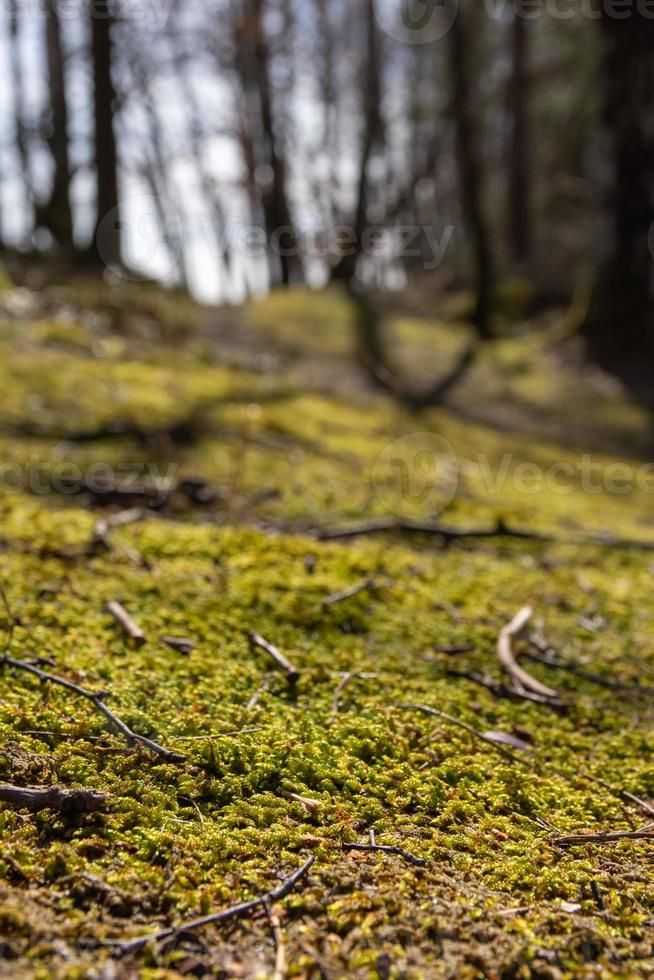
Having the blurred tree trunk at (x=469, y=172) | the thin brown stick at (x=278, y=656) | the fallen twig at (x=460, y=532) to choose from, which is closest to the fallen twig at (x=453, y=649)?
the thin brown stick at (x=278, y=656)

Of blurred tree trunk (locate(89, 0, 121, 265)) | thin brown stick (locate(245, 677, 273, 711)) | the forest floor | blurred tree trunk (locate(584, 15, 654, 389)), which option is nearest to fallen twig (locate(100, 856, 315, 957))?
the forest floor

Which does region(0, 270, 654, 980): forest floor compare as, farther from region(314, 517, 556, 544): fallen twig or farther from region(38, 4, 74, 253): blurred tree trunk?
region(38, 4, 74, 253): blurred tree trunk

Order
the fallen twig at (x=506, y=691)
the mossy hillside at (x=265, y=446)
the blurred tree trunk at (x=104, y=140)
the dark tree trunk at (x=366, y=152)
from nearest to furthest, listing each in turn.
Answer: the fallen twig at (x=506, y=691) < the mossy hillside at (x=265, y=446) < the blurred tree trunk at (x=104, y=140) < the dark tree trunk at (x=366, y=152)

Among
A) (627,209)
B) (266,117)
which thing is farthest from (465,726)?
(266,117)

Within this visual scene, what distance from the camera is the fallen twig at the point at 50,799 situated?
1.36 m

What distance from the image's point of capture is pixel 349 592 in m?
2.49

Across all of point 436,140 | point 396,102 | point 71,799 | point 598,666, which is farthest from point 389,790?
point 396,102

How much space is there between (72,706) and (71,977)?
2.27 feet

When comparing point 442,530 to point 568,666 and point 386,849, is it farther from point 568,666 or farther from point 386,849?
point 386,849

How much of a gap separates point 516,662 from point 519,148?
1834cm

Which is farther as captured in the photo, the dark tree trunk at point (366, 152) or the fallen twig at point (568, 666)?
the dark tree trunk at point (366, 152)

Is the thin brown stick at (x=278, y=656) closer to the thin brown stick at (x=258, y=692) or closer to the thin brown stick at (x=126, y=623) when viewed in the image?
the thin brown stick at (x=258, y=692)

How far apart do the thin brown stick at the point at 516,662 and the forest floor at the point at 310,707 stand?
0.02 meters

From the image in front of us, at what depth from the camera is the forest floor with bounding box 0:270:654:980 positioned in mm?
1205
